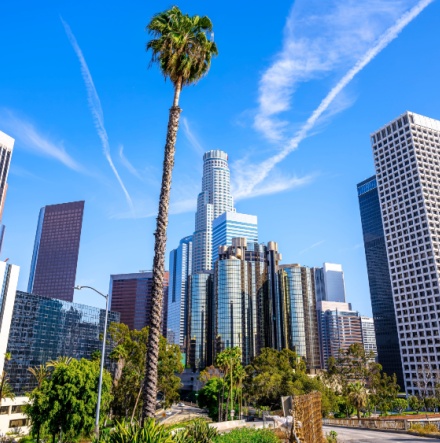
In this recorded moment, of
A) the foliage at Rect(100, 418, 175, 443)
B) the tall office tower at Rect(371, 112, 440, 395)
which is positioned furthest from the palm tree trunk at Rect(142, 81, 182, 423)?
the tall office tower at Rect(371, 112, 440, 395)

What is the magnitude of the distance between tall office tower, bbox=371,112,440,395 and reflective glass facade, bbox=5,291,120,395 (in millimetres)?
120642

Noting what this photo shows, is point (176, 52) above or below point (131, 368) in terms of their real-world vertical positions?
above

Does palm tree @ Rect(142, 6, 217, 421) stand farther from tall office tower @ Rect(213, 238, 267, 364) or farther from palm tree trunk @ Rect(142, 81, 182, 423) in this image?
tall office tower @ Rect(213, 238, 267, 364)

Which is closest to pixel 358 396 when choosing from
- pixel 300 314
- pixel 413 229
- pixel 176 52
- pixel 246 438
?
pixel 246 438

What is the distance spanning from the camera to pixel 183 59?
2222cm

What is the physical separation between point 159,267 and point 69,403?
109 ft

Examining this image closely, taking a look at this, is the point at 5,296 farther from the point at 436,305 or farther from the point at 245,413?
the point at 436,305

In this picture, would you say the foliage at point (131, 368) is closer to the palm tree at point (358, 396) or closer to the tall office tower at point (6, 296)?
Answer: the palm tree at point (358, 396)

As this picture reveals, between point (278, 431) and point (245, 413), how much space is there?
77197 millimetres

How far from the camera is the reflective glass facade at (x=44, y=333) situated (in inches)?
5115

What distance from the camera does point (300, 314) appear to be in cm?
16138

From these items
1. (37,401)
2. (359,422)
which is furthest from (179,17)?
(359,422)

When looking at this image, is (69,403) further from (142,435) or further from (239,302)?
(239,302)

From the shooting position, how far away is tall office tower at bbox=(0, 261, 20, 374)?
105 m
